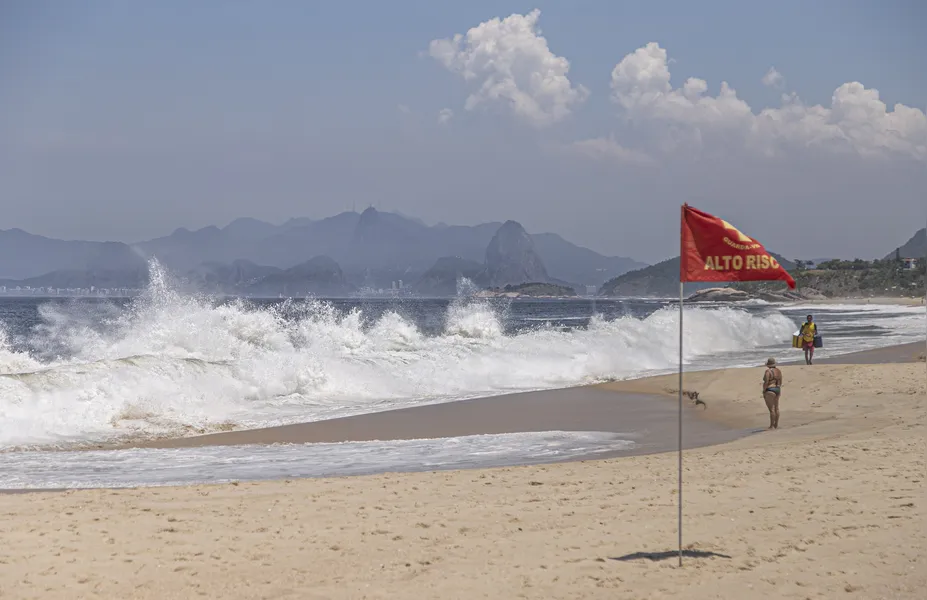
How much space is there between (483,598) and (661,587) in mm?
1355

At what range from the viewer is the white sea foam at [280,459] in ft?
39.9

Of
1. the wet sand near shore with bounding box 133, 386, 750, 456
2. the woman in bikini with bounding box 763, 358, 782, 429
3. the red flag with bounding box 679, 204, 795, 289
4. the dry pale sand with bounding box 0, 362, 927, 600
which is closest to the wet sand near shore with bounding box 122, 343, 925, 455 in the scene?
the wet sand near shore with bounding box 133, 386, 750, 456

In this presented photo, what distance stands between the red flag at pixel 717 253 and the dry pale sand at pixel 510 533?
7.76ft

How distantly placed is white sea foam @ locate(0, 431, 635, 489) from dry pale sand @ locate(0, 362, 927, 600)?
1120mm

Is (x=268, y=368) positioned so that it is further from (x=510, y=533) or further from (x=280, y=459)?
(x=510, y=533)

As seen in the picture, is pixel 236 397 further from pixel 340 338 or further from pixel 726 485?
pixel 340 338

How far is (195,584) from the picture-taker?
7.11 metres

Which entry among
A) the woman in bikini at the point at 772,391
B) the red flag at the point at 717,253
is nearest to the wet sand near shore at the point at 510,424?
the woman in bikini at the point at 772,391

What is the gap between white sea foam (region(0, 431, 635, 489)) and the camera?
12.2 m

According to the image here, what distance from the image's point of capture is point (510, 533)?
851cm

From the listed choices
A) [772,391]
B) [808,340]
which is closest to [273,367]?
[772,391]

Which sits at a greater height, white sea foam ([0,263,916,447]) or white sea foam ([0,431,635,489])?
white sea foam ([0,263,916,447])

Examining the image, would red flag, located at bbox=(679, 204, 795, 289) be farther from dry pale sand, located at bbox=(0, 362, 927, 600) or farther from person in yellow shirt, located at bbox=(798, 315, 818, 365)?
person in yellow shirt, located at bbox=(798, 315, 818, 365)

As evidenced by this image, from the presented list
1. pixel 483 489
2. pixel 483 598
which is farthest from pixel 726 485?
Answer: pixel 483 598
